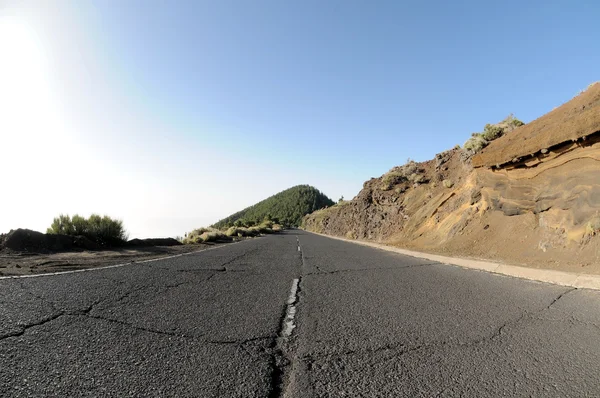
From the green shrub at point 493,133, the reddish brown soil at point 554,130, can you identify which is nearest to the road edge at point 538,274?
the reddish brown soil at point 554,130

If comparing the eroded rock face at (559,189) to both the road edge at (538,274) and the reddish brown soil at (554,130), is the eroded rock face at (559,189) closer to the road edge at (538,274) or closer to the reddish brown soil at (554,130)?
the reddish brown soil at (554,130)

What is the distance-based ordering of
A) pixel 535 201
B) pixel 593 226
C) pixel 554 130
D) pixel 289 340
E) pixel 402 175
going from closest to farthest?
1. pixel 289 340
2. pixel 593 226
3. pixel 554 130
4. pixel 535 201
5. pixel 402 175

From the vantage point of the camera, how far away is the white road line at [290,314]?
3871 mm

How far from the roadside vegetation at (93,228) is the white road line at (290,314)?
12124 millimetres

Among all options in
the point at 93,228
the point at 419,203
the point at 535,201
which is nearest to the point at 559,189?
the point at 535,201

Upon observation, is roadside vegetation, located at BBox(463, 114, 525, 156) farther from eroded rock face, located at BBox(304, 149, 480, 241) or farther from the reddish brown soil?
the reddish brown soil

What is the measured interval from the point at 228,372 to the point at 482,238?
43.3 ft

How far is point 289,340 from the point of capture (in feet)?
11.7

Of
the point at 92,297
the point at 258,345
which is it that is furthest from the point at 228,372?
the point at 92,297

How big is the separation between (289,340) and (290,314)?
3.32 ft

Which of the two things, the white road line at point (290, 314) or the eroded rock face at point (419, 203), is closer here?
the white road line at point (290, 314)

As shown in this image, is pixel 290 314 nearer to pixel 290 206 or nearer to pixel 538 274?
pixel 538 274

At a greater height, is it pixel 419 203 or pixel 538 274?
pixel 419 203

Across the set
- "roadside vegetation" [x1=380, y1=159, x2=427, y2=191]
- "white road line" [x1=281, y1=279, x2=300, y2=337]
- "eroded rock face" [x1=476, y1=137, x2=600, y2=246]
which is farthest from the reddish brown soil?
"roadside vegetation" [x1=380, y1=159, x2=427, y2=191]
